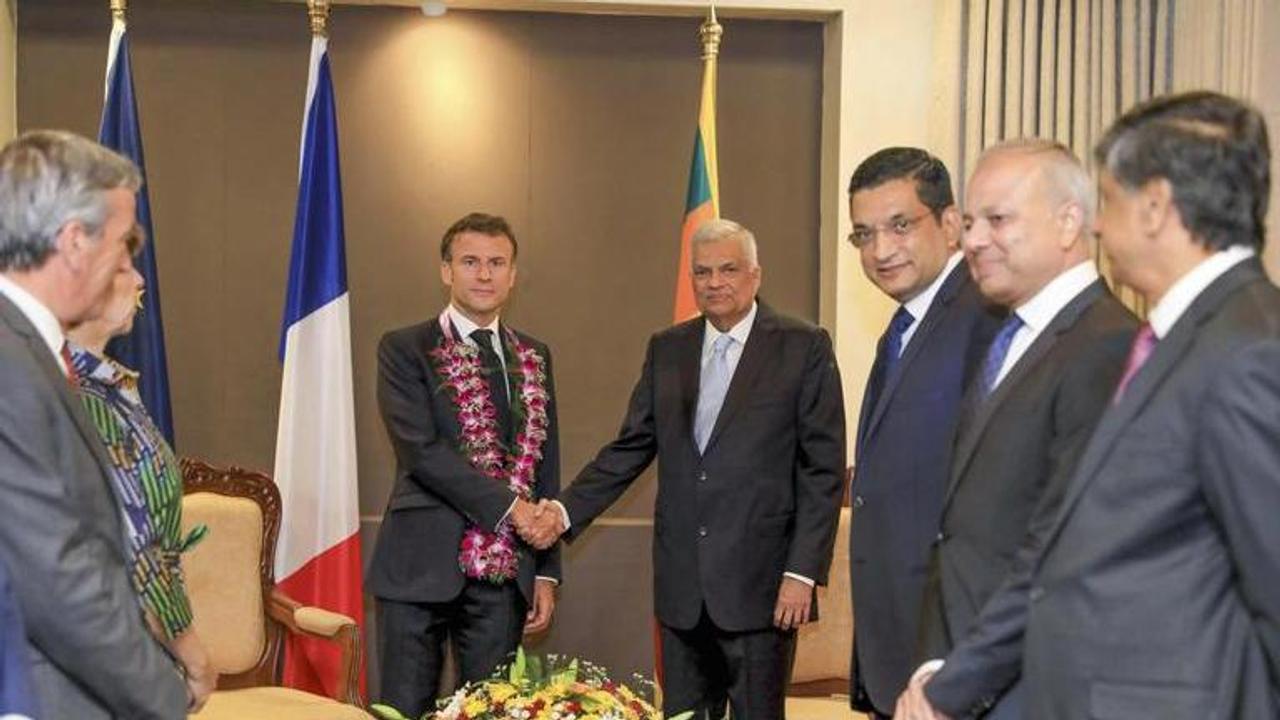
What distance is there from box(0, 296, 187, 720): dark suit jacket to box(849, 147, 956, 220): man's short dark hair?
6.08 ft

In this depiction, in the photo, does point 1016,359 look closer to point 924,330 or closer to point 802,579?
point 924,330

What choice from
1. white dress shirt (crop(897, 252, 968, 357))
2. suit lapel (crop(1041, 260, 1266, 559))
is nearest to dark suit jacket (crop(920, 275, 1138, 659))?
suit lapel (crop(1041, 260, 1266, 559))

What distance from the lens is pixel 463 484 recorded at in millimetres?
4766

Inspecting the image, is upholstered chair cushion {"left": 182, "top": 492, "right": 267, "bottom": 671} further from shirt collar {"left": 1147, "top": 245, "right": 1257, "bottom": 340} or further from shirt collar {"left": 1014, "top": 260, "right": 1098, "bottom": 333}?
shirt collar {"left": 1147, "top": 245, "right": 1257, "bottom": 340}

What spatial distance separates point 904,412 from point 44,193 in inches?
70.6

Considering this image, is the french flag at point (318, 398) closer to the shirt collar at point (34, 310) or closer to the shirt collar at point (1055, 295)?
the shirt collar at point (34, 310)

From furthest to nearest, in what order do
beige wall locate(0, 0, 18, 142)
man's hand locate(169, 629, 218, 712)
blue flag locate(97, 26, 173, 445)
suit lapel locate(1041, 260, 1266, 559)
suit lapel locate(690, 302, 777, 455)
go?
beige wall locate(0, 0, 18, 142)
blue flag locate(97, 26, 173, 445)
suit lapel locate(690, 302, 777, 455)
man's hand locate(169, 629, 218, 712)
suit lapel locate(1041, 260, 1266, 559)

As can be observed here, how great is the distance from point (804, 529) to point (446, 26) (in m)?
2.68

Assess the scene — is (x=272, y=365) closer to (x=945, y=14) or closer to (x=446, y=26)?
(x=446, y=26)

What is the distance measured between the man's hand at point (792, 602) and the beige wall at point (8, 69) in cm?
327

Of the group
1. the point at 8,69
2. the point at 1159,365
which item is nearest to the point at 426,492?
the point at 8,69

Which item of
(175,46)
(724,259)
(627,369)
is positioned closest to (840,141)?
(627,369)

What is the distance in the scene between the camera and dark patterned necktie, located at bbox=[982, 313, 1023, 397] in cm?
290

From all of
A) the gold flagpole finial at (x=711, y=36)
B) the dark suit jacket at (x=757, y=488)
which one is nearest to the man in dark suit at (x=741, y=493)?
the dark suit jacket at (x=757, y=488)
